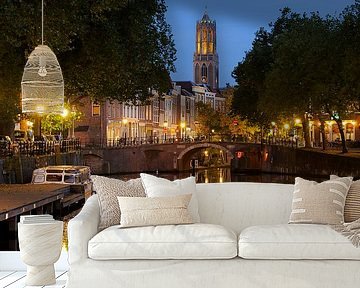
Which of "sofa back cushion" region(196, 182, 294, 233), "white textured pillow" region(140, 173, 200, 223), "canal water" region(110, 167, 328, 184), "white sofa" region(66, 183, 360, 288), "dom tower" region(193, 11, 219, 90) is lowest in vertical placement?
"canal water" region(110, 167, 328, 184)

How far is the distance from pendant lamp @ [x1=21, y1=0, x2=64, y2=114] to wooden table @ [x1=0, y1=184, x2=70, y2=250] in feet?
5.76

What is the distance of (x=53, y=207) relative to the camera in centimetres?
1405

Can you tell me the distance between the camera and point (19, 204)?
10305mm

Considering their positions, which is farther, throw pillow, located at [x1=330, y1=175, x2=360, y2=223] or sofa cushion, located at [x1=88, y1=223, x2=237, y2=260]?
throw pillow, located at [x1=330, y1=175, x2=360, y2=223]

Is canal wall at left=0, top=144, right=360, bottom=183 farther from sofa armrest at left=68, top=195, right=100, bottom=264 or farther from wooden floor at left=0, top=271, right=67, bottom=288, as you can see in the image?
sofa armrest at left=68, top=195, right=100, bottom=264

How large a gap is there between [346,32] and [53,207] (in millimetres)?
11629

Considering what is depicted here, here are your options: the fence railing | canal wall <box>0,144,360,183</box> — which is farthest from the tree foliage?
the fence railing

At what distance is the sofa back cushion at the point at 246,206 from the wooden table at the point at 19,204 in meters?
4.83

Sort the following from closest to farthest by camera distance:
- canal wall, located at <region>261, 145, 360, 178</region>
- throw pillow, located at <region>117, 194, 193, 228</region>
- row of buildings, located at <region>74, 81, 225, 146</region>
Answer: throw pillow, located at <region>117, 194, 193, 228</region>, canal wall, located at <region>261, 145, 360, 178</region>, row of buildings, located at <region>74, 81, 225, 146</region>

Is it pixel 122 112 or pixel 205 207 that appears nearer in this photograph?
pixel 205 207

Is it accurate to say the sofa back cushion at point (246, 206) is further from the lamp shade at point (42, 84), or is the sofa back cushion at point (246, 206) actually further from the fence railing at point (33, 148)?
the fence railing at point (33, 148)

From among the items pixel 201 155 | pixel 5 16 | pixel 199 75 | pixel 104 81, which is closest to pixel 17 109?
→ pixel 104 81

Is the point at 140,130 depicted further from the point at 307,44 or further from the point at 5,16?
the point at 5,16

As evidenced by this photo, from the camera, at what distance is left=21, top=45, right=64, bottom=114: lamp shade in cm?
741
